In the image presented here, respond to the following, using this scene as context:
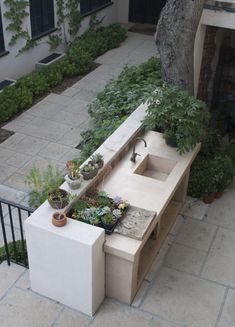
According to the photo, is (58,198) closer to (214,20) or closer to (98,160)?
(98,160)

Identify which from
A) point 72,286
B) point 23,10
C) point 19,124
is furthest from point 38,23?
point 72,286

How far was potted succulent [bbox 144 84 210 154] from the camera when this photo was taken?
251 inches

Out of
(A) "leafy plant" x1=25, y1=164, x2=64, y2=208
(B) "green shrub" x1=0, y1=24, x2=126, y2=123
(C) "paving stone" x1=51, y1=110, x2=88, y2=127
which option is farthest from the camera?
(B) "green shrub" x1=0, y1=24, x2=126, y2=123

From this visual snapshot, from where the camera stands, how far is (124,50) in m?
13.3

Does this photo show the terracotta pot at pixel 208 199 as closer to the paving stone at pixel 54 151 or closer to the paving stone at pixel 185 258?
the paving stone at pixel 185 258

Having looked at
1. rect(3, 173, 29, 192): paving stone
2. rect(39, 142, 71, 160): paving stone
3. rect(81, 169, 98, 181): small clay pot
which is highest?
rect(81, 169, 98, 181): small clay pot

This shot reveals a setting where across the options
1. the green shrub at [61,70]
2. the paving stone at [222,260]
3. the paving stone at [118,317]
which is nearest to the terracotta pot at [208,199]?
the paving stone at [222,260]

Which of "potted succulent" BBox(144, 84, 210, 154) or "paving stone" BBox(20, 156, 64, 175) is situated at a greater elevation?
"potted succulent" BBox(144, 84, 210, 154)

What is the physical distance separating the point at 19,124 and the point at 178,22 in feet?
13.9

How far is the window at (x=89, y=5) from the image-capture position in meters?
13.4

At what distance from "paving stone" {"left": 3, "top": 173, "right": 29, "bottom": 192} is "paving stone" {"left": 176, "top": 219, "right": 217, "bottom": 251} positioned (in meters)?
2.66

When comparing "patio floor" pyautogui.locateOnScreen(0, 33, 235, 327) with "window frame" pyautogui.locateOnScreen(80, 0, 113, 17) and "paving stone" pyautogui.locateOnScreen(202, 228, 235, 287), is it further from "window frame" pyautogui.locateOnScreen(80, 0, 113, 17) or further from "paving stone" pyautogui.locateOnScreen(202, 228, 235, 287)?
"window frame" pyautogui.locateOnScreen(80, 0, 113, 17)

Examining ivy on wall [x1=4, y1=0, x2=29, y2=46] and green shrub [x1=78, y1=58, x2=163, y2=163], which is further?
ivy on wall [x1=4, y1=0, x2=29, y2=46]

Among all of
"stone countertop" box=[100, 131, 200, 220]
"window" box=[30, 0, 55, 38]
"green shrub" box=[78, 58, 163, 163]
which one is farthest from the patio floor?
"window" box=[30, 0, 55, 38]
